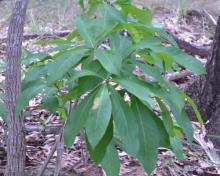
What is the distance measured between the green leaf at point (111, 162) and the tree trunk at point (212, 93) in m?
1.26

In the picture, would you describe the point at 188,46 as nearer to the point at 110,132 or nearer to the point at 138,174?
the point at 138,174

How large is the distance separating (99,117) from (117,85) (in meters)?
0.19

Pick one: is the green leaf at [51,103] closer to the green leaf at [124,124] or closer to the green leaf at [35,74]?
the green leaf at [35,74]

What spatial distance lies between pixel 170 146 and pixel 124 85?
49 centimetres

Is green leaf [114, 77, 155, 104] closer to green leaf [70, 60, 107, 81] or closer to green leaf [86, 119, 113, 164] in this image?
green leaf [70, 60, 107, 81]

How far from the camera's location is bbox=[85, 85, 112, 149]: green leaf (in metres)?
1.62

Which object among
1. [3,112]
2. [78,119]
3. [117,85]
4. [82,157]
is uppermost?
[117,85]

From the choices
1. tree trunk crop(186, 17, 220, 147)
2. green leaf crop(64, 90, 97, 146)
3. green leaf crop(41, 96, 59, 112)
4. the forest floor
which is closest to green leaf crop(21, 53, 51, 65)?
green leaf crop(41, 96, 59, 112)

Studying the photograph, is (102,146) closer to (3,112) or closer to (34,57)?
(34,57)

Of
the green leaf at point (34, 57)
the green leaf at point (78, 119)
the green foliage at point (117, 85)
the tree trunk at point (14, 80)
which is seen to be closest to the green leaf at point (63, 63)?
the green foliage at point (117, 85)

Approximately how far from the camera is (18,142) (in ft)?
7.13

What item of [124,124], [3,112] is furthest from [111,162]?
[3,112]

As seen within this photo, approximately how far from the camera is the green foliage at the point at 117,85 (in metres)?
1.65

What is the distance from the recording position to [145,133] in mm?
1765
